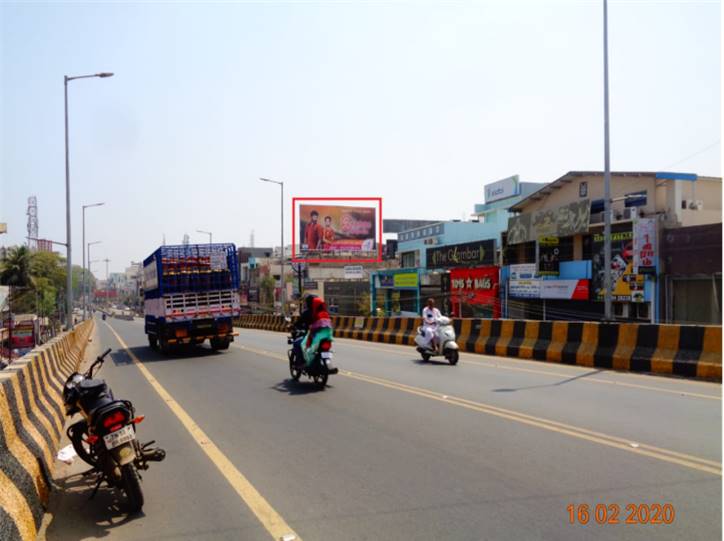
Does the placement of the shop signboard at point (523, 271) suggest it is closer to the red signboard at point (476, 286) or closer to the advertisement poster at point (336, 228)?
the red signboard at point (476, 286)

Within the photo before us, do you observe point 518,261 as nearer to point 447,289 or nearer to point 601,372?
point 447,289

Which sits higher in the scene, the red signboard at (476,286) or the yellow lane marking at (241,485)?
the red signboard at (476,286)

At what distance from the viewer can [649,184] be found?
2977cm

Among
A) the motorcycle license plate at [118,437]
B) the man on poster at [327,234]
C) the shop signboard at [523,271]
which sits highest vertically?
the man on poster at [327,234]

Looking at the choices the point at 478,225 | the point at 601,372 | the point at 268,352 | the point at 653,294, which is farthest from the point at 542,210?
the point at 601,372

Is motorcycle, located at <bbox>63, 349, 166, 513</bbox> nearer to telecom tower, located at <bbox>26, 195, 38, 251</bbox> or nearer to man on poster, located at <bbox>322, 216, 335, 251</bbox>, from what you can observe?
man on poster, located at <bbox>322, 216, 335, 251</bbox>

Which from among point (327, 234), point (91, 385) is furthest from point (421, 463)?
point (327, 234)

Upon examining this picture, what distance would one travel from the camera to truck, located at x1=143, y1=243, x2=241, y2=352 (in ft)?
59.0

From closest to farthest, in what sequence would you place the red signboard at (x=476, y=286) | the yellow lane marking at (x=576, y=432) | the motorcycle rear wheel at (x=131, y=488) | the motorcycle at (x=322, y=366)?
the motorcycle rear wheel at (x=131, y=488), the yellow lane marking at (x=576, y=432), the motorcycle at (x=322, y=366), the red signboard at (x=476, y=286)

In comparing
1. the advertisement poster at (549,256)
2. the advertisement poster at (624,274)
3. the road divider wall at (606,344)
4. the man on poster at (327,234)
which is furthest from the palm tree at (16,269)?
the road divider wall at (606,344)

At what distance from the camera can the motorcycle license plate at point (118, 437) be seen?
4.85 meters

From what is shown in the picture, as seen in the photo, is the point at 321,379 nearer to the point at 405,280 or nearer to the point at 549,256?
the point at 549,256

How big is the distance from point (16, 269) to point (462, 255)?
41.6 meters

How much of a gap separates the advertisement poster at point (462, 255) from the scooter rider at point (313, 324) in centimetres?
3150
